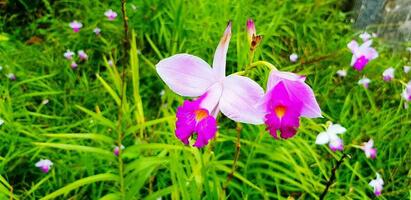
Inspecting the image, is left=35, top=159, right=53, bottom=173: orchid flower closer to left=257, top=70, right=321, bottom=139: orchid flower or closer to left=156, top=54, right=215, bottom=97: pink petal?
left=156, top=54, right=215, bottom=97: pink petal

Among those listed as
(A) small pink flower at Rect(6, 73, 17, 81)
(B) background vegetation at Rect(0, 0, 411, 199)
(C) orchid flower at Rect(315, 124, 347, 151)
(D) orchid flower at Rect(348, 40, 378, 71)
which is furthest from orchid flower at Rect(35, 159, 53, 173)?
(D) orchid flower at Rect(348, 40, 378, 71)

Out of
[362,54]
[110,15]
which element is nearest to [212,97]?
[362,54]

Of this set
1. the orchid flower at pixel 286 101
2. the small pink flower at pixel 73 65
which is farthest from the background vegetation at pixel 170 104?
the orchid flower at pixel 286 101

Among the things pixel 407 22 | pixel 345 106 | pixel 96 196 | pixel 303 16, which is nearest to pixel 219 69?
pixel 96 196

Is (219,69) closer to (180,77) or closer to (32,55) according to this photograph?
(180,77)

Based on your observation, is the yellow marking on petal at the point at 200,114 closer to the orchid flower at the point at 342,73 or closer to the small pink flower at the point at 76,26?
the orchid flower at the point at 342,73
